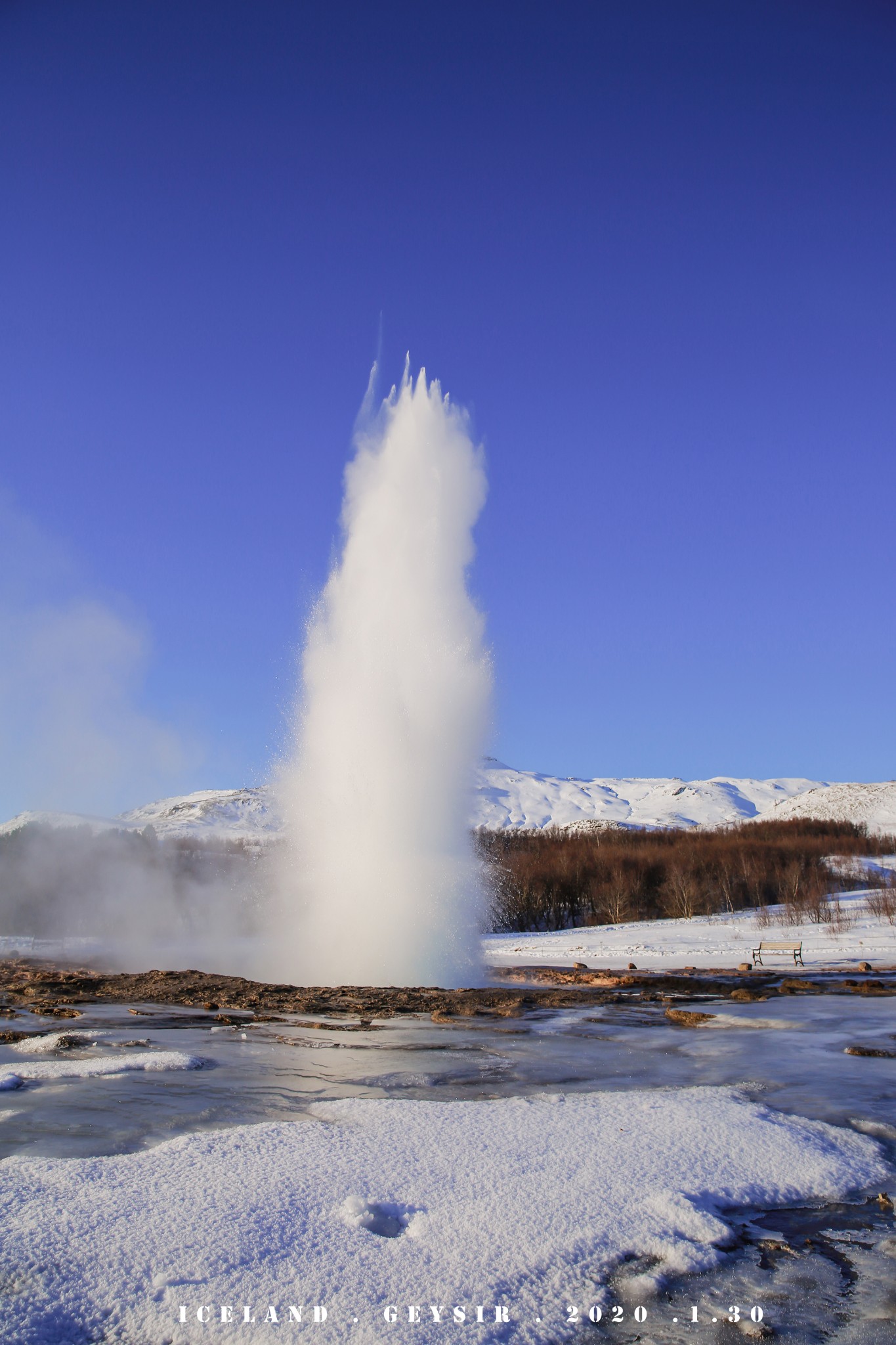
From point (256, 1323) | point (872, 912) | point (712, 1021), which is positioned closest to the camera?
point (256, 1323)

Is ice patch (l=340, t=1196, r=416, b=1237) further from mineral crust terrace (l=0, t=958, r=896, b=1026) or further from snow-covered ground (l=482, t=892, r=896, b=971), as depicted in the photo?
snow-covered ground (l=482, t=892, r=896, b=971)

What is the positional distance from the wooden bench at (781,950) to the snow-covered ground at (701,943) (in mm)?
358

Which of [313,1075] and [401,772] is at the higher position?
[401,772]

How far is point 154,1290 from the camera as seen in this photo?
433cm

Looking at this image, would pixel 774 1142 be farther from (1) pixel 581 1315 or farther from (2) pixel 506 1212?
(1) pixel 581 1315

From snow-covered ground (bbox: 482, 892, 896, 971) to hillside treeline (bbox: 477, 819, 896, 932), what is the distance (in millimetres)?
5319

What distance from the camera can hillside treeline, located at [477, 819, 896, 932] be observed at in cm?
7469

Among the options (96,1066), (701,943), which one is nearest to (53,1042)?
(96,1066)

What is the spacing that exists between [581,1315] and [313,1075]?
6.50m

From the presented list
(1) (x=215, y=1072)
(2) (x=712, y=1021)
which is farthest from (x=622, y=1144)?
(2) (x=712, y=1021)

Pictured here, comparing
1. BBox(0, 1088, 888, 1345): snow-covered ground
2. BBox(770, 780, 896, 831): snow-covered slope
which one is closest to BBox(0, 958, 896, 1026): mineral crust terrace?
BBox(0, 1088, 888, 1345): snow-covered ground

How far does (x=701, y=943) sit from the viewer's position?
4488 cm

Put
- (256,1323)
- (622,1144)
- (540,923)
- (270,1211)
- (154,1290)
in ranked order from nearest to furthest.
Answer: (256,1323)
(154,1290)
(270,1211)
(622,1144)
(540,923)

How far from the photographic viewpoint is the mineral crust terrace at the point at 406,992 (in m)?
17.4
